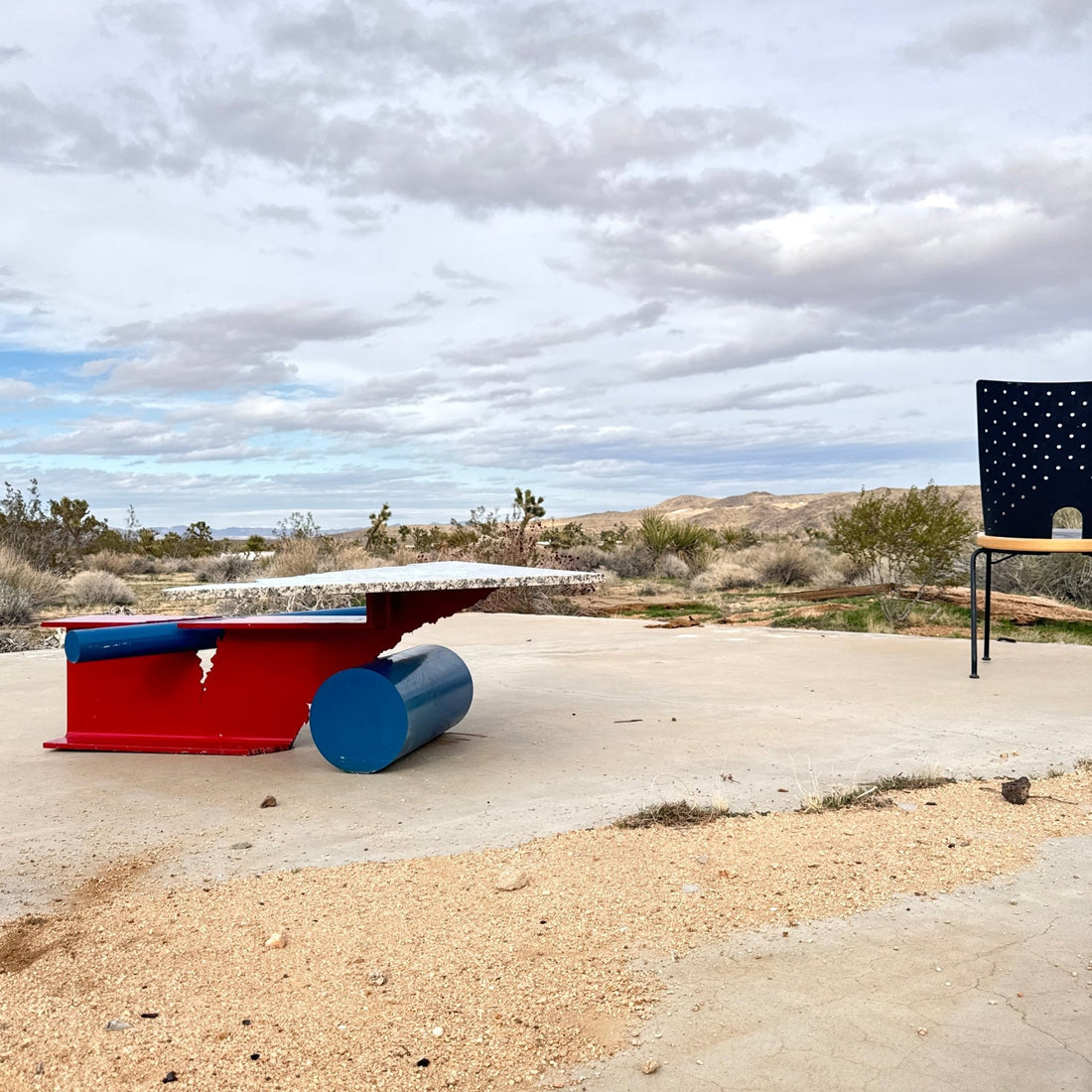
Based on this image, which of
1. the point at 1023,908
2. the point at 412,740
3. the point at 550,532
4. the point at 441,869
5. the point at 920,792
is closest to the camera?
the point at 1023,908

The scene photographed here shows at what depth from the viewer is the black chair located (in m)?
8.09

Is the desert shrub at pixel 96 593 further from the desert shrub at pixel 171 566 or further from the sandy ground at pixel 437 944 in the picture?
the sandy ground at pixel 437 944

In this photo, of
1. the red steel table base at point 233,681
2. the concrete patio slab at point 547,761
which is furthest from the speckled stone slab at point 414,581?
the concrete patio slab at point 547,761

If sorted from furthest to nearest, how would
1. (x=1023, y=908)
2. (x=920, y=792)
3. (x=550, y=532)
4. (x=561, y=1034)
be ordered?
1. (x=550, y=532)
2. (x=920, y=792)
3. (x=1023, y=908)
4. (x=561, y=1034)

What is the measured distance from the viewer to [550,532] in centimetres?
1998

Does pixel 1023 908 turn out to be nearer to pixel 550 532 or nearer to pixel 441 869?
pixel 441 869

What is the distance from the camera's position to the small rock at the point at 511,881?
3695mm

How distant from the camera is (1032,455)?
8.30 metres

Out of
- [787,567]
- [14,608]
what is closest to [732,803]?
[14,608]

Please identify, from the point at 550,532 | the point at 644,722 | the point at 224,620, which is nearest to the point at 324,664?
the point at 224,620

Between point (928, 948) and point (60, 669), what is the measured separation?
854 cm

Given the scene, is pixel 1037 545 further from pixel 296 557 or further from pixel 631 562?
pixel 631 562

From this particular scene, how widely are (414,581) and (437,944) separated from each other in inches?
76.8

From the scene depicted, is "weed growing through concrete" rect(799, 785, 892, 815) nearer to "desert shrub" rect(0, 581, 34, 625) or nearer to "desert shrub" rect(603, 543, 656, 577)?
"desert shrub" rect(0, 581, 34, 625)
